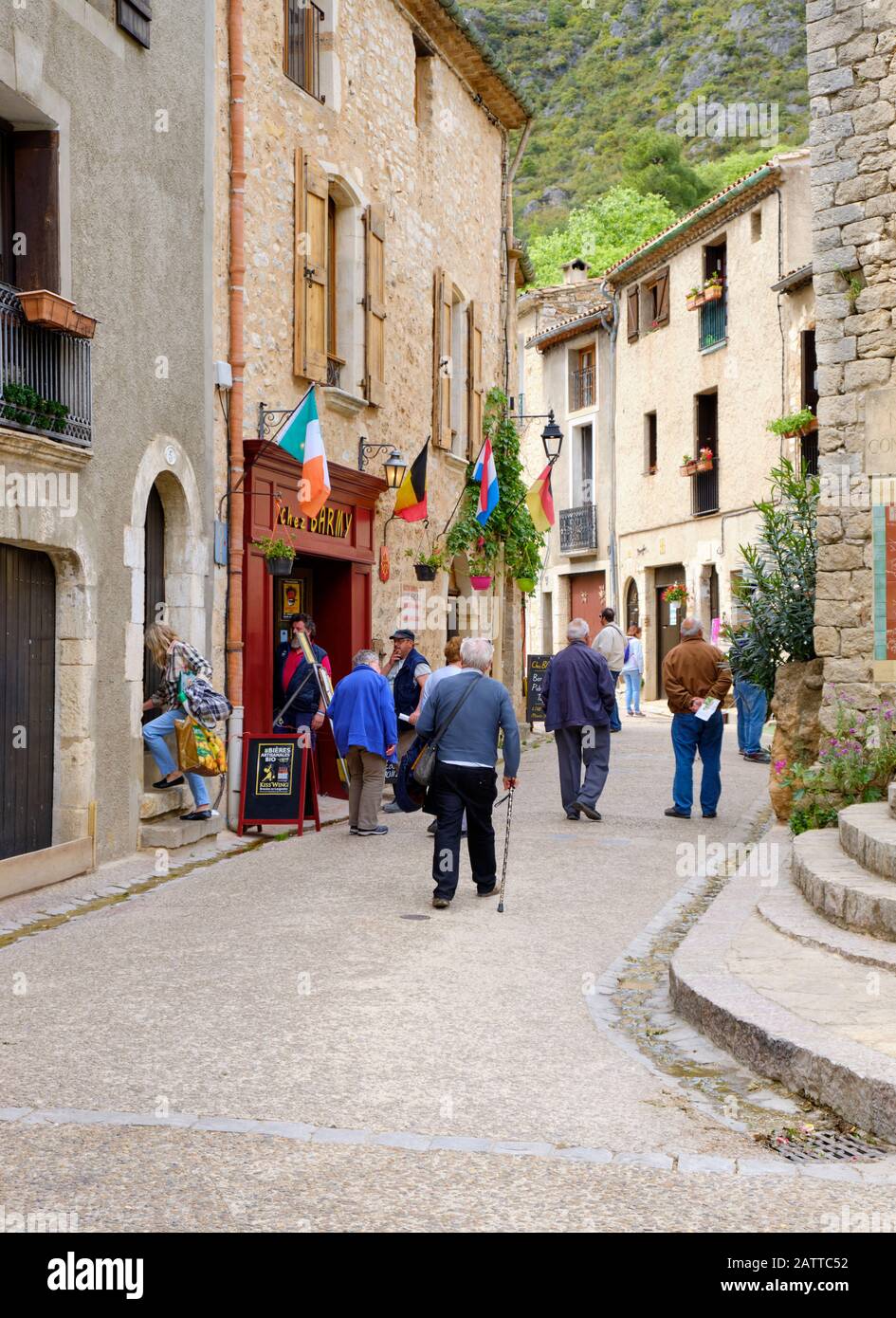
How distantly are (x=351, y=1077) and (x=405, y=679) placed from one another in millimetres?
8069

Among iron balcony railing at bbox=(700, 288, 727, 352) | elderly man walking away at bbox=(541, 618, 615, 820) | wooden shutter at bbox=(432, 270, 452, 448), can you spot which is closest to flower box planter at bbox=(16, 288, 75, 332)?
elderly man walking away at bbox=(541, 618, 615, 820)

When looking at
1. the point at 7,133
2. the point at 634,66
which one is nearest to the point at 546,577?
the point at 7,133

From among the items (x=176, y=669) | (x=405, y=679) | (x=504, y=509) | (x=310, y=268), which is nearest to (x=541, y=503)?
(x=504, y=509)

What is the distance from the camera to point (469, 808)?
843cm

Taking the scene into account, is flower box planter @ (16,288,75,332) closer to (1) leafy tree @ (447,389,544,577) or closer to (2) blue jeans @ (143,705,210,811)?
(2) blue jeans @ (143,705,210,811)

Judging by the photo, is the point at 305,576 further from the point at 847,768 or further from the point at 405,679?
the point at 847,768

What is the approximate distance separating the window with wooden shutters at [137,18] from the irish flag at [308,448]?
Result: 292 centimetres

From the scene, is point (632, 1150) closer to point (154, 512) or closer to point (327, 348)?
point (154, 512)

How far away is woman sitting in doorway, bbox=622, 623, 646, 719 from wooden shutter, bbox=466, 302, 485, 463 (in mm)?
6789

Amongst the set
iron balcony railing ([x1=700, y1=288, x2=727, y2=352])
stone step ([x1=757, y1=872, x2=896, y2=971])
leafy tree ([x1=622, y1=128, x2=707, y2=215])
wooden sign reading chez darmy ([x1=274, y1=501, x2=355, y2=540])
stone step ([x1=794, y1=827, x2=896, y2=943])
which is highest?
leafy tree ([x1=622, y1=128, x2=707, y2=215])

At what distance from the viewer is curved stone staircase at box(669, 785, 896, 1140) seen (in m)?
4.64

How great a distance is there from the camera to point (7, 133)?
892 cm

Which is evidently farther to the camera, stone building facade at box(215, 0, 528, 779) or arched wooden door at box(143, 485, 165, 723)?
stone building facade at box(215, 0, 528, 779)

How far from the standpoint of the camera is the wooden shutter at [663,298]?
30359 millimetres
